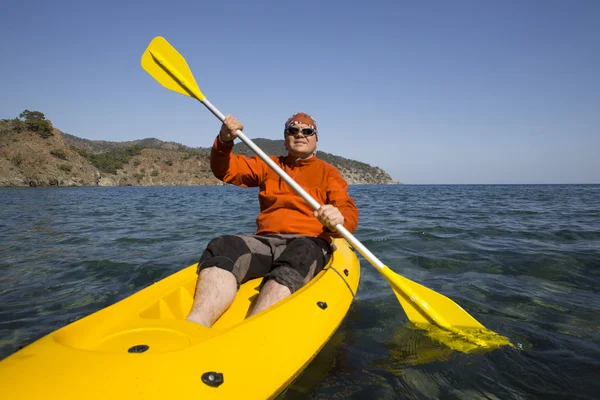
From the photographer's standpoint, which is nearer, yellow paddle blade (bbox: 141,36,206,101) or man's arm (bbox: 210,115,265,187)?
man's arm (bbox: 210,115,265,187)

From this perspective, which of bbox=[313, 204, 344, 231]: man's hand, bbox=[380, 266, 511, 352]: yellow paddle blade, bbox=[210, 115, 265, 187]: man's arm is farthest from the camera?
bbox=[210, 115, 265, 187]: man's arm

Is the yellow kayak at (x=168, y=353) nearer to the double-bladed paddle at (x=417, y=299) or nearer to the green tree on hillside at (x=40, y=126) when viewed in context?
the double-bladed paddle at (x=417, y=299)

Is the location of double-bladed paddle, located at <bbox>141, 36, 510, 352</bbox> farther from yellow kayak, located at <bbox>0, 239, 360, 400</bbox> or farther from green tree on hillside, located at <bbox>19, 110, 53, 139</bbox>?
green tree on hillside, located at <bbox>19, 110, 53, 139</bbox>

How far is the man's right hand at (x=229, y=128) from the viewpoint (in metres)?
3.27

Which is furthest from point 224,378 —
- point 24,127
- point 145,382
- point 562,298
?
point 24,127

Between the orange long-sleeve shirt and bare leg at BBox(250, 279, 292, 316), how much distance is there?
729 millimetres

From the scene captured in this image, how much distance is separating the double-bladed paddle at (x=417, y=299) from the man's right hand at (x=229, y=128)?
6 centimetres

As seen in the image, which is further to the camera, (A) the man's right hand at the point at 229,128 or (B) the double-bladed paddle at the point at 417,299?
(A) the man's right hand at the point at 229,128

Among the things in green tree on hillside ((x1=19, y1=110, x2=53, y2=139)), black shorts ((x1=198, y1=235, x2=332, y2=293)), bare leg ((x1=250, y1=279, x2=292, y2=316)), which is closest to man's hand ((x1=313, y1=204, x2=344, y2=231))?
black shorts ((x1=198, y1=235, x2=332, y2=293))

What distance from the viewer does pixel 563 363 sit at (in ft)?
7.99

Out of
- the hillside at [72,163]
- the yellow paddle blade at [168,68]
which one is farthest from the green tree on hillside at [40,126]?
the yellow paddle blade at [168,68]

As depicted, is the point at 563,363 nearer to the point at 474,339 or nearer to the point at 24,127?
the point at 474,339

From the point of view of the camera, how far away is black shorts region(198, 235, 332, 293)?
263 cm

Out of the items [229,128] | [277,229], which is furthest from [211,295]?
[229,128]
